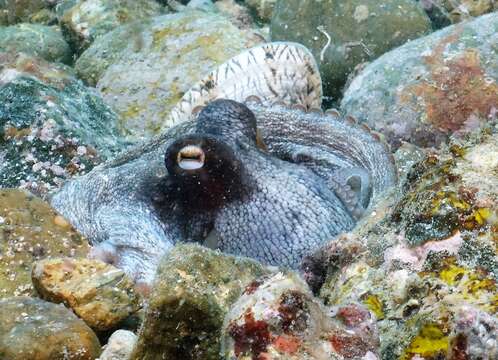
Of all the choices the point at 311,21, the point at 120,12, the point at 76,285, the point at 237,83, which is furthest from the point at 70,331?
the point at 120,12

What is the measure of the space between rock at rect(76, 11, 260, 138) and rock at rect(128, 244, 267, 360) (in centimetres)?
440

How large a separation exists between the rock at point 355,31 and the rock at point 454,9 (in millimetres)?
1552

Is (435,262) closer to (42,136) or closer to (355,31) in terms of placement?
(42,136)

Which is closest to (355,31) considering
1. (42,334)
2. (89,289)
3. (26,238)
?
(26,238)

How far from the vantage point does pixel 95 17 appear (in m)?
10.1

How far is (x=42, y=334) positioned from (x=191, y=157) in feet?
4.50

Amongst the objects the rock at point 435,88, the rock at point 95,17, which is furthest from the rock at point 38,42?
the rock at point 435,88

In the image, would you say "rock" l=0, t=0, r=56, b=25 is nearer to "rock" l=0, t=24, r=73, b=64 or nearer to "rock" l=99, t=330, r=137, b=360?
"rock" l=0, t=24, r=73, b=64

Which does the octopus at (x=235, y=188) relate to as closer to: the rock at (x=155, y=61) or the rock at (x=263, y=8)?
the rock at (x=155, y=61)

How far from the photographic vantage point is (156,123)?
6.54 m

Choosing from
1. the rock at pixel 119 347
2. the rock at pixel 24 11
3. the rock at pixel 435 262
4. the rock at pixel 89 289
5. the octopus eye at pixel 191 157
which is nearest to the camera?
the rock at pixel 435 262

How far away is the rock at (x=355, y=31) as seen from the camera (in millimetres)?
7160

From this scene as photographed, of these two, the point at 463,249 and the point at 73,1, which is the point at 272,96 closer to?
the point at 463,249

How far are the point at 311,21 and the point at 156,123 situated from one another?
2.66m
